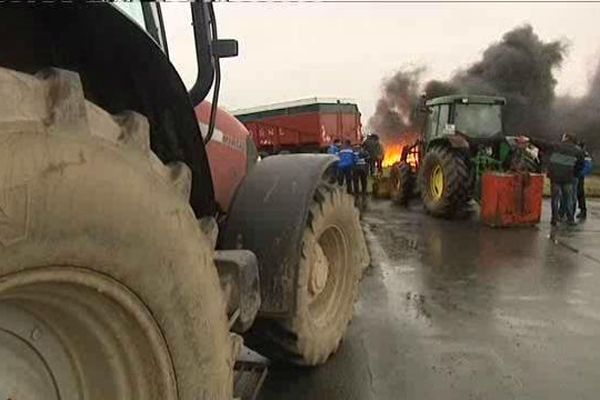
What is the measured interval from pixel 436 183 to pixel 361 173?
337 cm

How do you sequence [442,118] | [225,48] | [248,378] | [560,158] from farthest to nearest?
[442,118] → [560,158] → [248,378] → [225,48]

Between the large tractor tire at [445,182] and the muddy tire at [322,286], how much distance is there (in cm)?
818

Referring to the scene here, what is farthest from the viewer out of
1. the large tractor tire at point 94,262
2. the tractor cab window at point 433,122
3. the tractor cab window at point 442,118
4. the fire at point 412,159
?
the fire at point 412,159

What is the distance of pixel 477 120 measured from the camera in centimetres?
1415

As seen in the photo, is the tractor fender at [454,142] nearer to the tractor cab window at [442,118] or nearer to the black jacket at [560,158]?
the tractor cab window at [442,118]

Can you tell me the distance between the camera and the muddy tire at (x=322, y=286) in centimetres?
364

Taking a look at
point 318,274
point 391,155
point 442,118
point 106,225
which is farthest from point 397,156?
point 106,225

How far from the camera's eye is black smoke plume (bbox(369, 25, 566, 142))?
92.6 feet

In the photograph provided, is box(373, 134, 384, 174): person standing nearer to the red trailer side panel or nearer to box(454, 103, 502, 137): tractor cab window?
box(454, 103, 502, 137): tractor cab window

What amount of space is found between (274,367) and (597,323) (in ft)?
9.57

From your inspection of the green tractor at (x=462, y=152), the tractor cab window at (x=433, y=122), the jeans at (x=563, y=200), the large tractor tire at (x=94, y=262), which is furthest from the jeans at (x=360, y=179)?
the large tractor tire at (x=94, y=262)

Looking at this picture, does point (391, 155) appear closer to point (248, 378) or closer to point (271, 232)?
point (248, 378)

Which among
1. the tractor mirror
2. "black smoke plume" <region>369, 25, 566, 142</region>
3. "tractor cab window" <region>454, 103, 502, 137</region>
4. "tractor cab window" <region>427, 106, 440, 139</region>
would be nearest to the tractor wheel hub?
the tractor mirror

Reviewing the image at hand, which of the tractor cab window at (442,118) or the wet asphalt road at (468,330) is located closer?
the wet asphalt road at (468,330)
